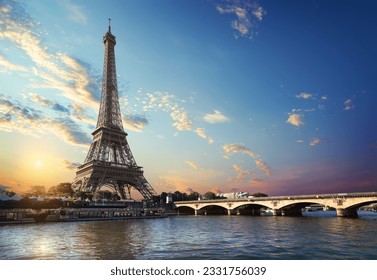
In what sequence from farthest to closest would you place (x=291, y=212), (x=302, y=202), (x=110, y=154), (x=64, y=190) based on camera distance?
(x=64, y=190) < (x=110, y=154) < (x=291, y=212) < (x=302, y=202)

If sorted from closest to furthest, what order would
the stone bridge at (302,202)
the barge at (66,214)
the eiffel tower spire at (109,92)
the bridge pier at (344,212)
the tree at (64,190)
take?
the barge at (66,214), the stone bridge at (302,202), the bridge pier at (344,212), the eiffel tower spire at (109,92), the tree at (64,190)

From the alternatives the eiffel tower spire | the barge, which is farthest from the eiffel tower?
the barge

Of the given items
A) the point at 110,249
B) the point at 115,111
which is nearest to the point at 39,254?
the point at 110,249

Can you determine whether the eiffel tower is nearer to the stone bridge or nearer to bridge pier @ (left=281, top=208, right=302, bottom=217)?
the stone bridge

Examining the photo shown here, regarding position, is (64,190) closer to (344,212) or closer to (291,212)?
(291,212)

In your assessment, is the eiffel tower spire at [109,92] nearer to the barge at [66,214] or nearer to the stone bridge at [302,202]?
the barge at [66,214]

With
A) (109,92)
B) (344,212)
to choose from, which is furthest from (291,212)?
(109,92)

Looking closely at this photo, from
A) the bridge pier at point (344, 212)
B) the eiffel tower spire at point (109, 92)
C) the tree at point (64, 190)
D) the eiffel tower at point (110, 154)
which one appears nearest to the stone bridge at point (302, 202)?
the bridge pier at point (344, 212)
